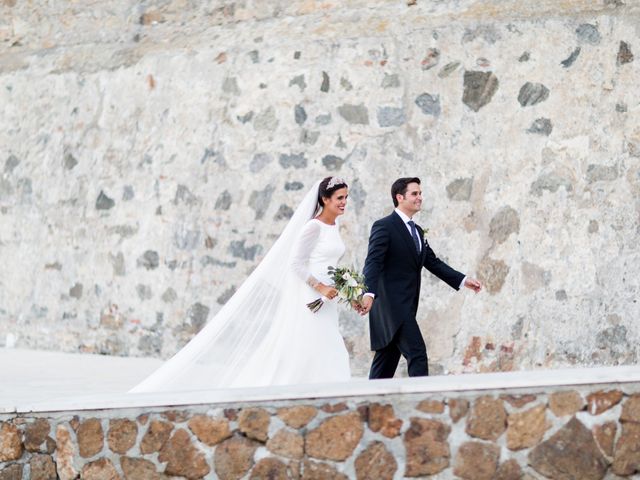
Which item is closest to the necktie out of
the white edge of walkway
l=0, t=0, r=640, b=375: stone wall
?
the white edge of walkway

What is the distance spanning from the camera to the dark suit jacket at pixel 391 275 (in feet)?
29.6

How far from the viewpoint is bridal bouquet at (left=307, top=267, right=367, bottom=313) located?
8.66m

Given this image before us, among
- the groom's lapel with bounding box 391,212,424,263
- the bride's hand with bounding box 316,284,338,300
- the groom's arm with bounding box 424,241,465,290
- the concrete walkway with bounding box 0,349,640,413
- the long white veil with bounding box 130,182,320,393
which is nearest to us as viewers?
the concrete walkway with bounding box 0,349,640,413

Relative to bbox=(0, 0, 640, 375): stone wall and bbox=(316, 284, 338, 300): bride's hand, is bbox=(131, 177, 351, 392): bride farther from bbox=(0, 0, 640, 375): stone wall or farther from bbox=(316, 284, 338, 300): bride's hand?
bbox=(0, 0, 640, 375): stone wall

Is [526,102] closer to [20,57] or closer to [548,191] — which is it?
[548,191]

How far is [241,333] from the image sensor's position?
8.97 m

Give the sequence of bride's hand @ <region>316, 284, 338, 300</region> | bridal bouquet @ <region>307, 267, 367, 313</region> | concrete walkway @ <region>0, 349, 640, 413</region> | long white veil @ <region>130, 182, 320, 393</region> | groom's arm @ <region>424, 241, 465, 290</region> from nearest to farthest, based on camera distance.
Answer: concrete walkway @ <region>0, 349, 640, 413</region> → bridal bouquet @ <region>307, 267, 367, 313</region> → bride's hand @ <region>316, 284, 338, 300</region> → long white veil @ <region>130, 182, 320, 393</region> → groom's arm @ <region>424, 241, 465, 290</region>

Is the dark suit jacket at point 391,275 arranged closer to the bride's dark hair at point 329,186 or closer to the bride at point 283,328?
the bride at point 283,328

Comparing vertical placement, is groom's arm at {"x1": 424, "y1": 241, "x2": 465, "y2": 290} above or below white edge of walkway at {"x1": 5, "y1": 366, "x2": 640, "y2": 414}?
above

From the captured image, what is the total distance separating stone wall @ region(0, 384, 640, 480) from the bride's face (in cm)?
199

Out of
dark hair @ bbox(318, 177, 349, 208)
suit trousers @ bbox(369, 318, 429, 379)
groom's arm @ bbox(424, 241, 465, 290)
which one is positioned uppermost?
dark hair @ bbox(318, 177, 349, 208)

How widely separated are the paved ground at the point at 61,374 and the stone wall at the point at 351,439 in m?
0.57

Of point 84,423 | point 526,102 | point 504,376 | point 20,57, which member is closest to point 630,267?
point 526,102

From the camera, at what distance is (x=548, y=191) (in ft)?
35.8
